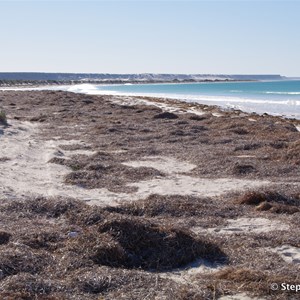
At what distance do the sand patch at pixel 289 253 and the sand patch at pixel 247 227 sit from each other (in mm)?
780

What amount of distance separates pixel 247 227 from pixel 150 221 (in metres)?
1.28

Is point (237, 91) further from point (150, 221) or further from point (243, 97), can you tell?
point (150, 221)

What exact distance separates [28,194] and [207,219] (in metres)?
3.04

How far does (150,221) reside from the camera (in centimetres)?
738

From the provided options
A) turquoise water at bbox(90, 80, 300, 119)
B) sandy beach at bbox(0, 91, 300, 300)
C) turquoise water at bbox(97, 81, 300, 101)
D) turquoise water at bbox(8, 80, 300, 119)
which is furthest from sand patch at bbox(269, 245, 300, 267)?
turquoise water at bbox(97, 81, 300, 101)

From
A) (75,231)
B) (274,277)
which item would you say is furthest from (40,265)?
(274,277)

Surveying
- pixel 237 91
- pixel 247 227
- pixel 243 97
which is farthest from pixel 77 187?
pixel 237 91

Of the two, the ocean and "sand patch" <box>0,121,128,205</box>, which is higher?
"sand patch" <box>0,121,128,205</box>

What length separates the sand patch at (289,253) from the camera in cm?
605

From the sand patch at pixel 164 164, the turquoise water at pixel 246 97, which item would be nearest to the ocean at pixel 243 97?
the turquoise water at pixel 246 97

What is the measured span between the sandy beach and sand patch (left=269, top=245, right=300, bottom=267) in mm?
11

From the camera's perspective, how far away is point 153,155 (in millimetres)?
14266

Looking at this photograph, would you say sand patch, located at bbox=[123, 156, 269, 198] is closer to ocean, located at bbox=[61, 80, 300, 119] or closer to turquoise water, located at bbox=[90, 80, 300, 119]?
ocean, located at bbox=[61, 80, 300, 119]

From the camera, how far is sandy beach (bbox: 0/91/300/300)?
5246mm
